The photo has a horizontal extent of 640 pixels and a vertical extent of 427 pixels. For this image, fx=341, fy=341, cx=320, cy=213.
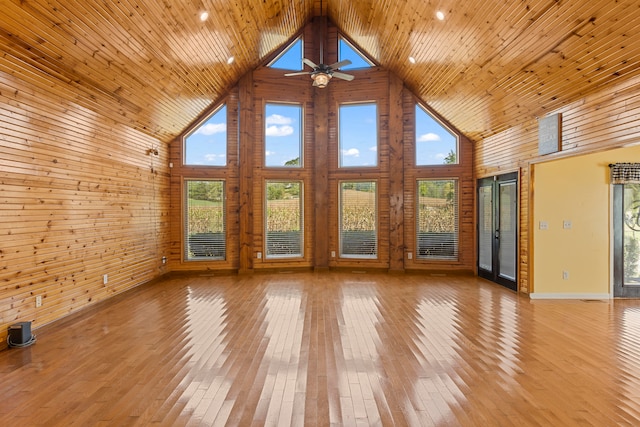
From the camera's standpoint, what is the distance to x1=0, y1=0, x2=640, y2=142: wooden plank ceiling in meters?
3.52

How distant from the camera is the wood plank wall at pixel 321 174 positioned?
308 inches

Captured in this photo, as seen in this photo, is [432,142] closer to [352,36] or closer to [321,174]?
[321,174]

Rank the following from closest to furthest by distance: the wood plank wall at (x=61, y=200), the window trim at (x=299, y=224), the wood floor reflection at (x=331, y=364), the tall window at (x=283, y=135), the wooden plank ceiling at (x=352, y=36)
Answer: the wood floor reflection at (x=331, y=364), the wooden plank ceiling at (x=352, y=36), the wood plank wall at (x=61, y=200), the window trim at (x=299, y=224), the tall window at (x=283, y=135)

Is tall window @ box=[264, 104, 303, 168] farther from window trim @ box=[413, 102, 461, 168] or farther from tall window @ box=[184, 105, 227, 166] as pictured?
window trim @ box=[413, 102, 461, 168]

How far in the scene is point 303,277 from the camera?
24.6ft

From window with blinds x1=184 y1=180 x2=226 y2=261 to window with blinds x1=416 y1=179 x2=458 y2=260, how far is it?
15.2 feet

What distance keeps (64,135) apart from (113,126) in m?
1.18

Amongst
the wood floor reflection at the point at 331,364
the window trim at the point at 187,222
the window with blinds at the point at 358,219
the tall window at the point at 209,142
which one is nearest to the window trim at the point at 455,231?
the window with blinds at the point at 358,219

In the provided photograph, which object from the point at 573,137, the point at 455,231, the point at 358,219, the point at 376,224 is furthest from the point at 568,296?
the point at 358,219

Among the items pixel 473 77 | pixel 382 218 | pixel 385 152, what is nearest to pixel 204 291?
pixel 382 218

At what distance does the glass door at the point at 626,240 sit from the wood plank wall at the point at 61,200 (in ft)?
27.4

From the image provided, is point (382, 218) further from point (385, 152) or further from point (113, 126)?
point (113, 126)

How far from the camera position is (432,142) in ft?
26.3

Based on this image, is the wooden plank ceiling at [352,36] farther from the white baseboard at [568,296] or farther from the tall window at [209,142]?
the white baseboard at [568,296]
